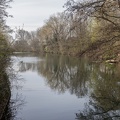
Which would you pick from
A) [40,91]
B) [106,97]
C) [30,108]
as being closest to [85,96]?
[106,97]

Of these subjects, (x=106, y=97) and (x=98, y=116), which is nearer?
(x=98, y=116)

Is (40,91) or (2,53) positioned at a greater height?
(2,53)

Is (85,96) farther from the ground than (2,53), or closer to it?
closer to it

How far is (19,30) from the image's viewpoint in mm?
11688

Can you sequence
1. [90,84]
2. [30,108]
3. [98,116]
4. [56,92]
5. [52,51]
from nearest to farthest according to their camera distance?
[98,116]
[30,108]
[56,92]
[90,84]
[52,51]

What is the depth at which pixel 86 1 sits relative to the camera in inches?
405

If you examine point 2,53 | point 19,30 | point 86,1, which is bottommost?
point 2,53

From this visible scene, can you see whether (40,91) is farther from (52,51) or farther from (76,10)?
(52,51)

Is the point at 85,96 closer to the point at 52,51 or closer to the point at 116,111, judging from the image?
the point at 116,111

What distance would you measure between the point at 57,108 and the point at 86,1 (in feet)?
17.5

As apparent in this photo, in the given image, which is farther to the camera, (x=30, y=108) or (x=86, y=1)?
(x=30, y=108)

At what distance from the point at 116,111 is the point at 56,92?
5.65m

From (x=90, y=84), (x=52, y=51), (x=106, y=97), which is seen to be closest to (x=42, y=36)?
(x=52, y=51)

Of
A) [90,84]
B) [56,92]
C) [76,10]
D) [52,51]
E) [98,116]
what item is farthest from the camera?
[52,51]
